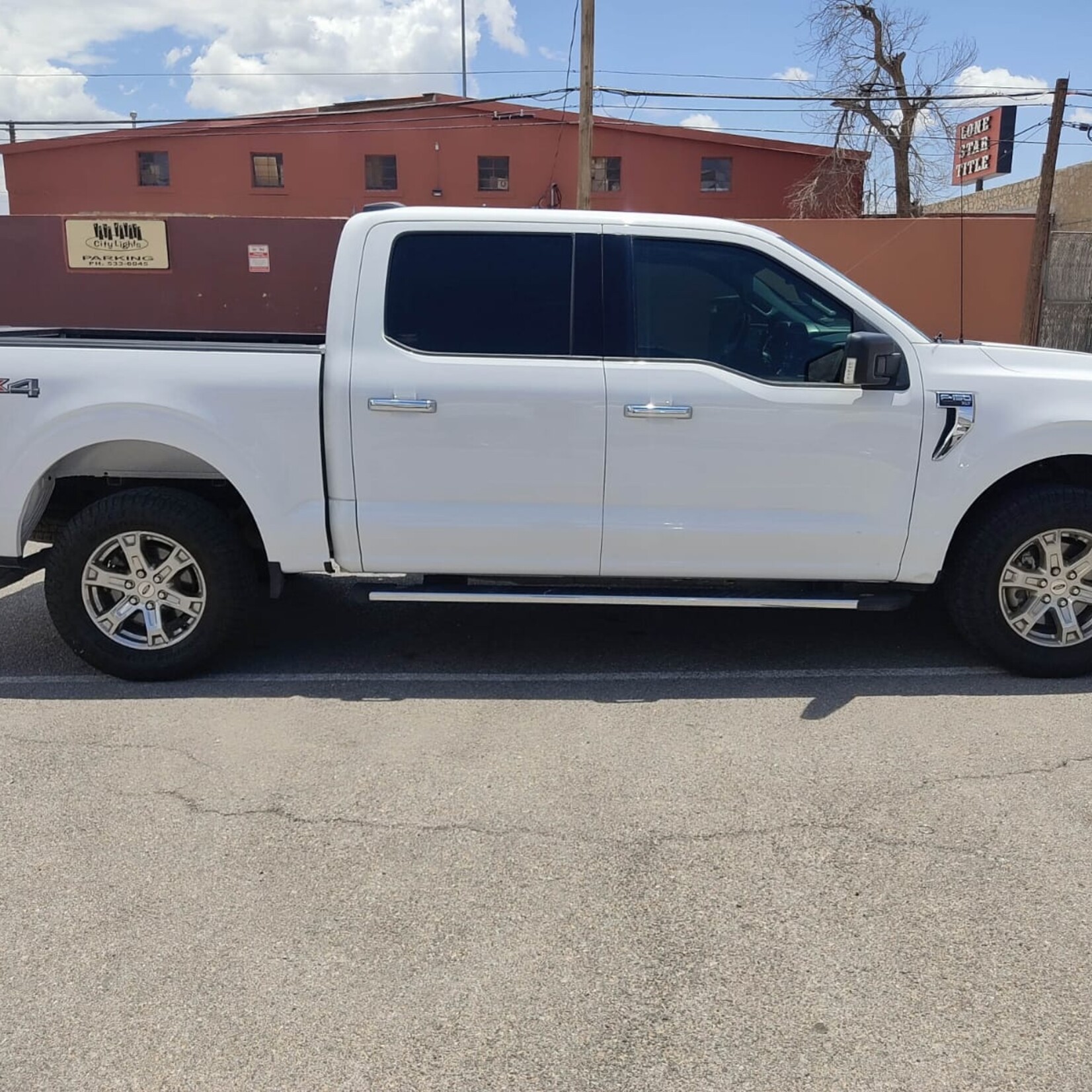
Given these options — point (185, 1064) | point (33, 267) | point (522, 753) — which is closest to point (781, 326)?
point (522, 753)

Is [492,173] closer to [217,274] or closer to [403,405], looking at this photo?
[217,274]

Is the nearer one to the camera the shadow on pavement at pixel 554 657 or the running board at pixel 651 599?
the running board at pixel 651 599

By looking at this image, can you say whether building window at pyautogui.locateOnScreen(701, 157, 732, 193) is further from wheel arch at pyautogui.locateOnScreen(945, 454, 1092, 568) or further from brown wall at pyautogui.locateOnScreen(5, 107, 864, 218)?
wheel arch at pyautogui.locateOnScreen(945, 454, 1092, 568)

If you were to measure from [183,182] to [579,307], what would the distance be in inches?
1401

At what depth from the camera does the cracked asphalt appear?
2.43 meters

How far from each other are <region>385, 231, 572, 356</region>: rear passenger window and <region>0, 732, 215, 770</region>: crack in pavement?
1888 mm

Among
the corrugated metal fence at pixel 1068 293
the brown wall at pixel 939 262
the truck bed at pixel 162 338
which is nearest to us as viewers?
the truck bed at pixel 162 338

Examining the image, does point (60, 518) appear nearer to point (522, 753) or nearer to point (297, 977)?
point (522, 753)

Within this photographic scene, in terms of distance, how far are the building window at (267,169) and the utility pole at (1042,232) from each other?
25711 mm

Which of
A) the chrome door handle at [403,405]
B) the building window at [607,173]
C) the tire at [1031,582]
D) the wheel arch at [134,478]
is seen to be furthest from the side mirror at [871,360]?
the building window at [607,173]

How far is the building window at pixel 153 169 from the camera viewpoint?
117 ft

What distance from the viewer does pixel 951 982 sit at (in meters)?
2.64

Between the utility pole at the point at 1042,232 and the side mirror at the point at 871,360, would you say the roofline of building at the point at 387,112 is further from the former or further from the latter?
the side mirror at the point at 871,360

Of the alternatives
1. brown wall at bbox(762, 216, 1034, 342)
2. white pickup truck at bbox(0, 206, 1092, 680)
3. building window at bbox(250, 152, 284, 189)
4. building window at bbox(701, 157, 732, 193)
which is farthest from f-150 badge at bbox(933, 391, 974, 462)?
building window at bbox(250, 152, 284, 189)
